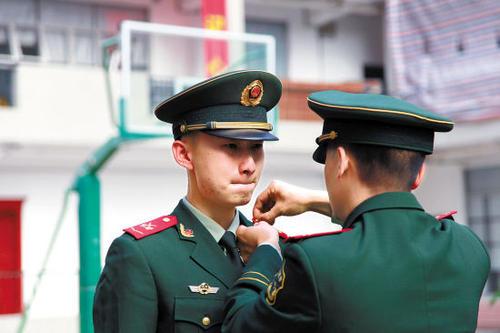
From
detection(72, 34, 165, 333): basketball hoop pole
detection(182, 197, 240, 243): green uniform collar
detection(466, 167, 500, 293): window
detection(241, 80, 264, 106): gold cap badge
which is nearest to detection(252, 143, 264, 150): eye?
detection(241, 80, 264, 106): gold cap badge

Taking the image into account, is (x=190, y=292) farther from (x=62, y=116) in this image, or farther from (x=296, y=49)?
(x=296, y=49)

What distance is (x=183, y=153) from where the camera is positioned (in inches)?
107

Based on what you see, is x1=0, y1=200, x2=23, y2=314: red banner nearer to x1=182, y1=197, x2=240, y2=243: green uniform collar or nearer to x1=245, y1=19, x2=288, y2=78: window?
x1=245, y1=19, x2=288, y2=78: window

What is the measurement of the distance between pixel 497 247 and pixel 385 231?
16.1m

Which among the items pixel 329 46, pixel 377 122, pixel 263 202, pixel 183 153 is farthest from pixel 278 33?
pixel 377 122

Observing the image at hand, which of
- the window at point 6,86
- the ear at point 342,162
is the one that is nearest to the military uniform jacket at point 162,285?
the ear at point 342,162

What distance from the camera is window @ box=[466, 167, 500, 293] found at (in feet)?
58.5

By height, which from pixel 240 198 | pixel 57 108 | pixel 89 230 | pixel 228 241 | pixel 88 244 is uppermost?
pixel 57 108

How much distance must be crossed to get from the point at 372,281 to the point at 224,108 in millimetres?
715

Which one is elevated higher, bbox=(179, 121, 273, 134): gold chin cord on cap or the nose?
bbox=(179, 121, 273, 134): gold chin cord on cap

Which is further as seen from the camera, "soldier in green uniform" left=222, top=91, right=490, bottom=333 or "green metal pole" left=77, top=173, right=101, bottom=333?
"green metal pole" left=77, top=173, right=101, bottom=333

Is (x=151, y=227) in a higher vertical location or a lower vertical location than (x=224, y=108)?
lower

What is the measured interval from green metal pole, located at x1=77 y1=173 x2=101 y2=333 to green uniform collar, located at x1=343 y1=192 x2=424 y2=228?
17.2 feet

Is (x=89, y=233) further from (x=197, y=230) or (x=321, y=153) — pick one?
(x=321, y=153)
